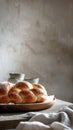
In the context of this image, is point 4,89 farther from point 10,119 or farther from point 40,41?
point 40,41

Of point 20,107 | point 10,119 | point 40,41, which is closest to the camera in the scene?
point 10,119

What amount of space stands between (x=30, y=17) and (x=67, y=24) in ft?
1.90

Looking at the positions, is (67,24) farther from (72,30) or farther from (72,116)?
(72,116)

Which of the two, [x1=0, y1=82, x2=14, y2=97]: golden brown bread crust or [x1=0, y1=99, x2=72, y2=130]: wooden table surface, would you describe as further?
[x1=0, y1=82, x2=14, y2=97]: golden brown bread crust

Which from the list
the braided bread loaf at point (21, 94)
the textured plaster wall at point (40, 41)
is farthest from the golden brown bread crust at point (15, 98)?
the textured plaster wall at point (40, 41)

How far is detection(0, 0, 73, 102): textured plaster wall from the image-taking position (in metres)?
3.84

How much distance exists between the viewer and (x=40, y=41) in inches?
160

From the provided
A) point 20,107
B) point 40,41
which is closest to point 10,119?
point 20,107

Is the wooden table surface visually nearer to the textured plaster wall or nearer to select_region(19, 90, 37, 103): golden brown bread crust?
select_region(19, 90, 37, 103): golden brown bread crust

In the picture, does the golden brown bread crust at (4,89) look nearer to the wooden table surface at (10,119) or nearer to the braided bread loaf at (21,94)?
the braided bread loaf at (21,94)

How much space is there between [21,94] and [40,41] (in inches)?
104

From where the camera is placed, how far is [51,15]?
163 inches

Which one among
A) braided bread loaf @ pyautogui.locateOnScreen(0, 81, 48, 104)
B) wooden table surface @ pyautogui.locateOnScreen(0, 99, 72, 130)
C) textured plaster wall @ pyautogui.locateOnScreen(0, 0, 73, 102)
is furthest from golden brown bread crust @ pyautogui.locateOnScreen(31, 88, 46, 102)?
textured plaster wall @ pyautogui.locateOnScreen(0, 0, 73, 102)

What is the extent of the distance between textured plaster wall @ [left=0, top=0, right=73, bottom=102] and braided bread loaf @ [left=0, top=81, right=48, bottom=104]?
230cm
